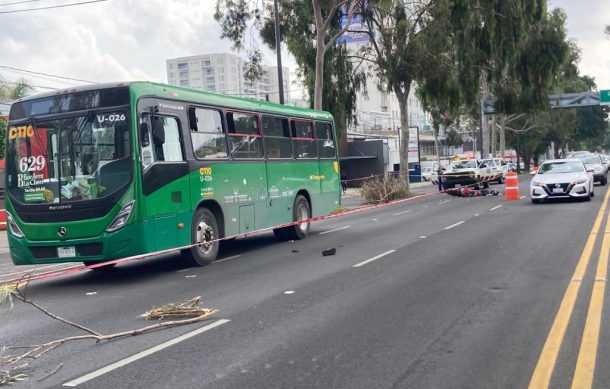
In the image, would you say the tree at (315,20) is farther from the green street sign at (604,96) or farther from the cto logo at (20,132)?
the green street sign at (604,96)

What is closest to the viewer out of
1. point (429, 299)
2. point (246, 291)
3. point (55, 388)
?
point (55, 388)

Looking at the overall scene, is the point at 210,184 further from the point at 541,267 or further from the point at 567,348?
the point at 567,348

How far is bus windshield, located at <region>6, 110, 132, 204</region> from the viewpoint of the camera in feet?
33.8

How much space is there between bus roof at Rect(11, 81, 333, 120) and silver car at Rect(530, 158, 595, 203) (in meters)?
9.93

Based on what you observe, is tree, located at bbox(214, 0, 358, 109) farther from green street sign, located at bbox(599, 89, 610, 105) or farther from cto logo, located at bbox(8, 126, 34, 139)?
green street sign, located at bbox(599, 89, 610, 105)

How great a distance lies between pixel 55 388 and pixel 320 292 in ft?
14.1

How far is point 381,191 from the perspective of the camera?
3061 cm

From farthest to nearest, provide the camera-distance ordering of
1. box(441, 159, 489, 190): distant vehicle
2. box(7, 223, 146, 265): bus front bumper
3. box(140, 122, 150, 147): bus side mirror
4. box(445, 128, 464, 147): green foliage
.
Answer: box(445, 128, 464, 147): green foliage < box(441, 159, 489, 190): distant vehicle < box(140, 122, 150, 147): bus side mirror < box(7, 223, 146, 265): bus front bumper

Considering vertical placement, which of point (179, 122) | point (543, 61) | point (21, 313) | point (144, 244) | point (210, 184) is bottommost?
point (21, 313)

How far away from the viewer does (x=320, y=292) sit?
8898 millimetres

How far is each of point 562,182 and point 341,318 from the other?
1666 centimetres


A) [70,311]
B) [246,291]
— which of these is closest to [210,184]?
[246,291]

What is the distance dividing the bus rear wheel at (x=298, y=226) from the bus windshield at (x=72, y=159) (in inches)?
254

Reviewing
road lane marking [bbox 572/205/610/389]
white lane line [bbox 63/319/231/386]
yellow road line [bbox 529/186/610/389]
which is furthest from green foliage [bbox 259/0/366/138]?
white lane line [bbox 63/319/231/386]
